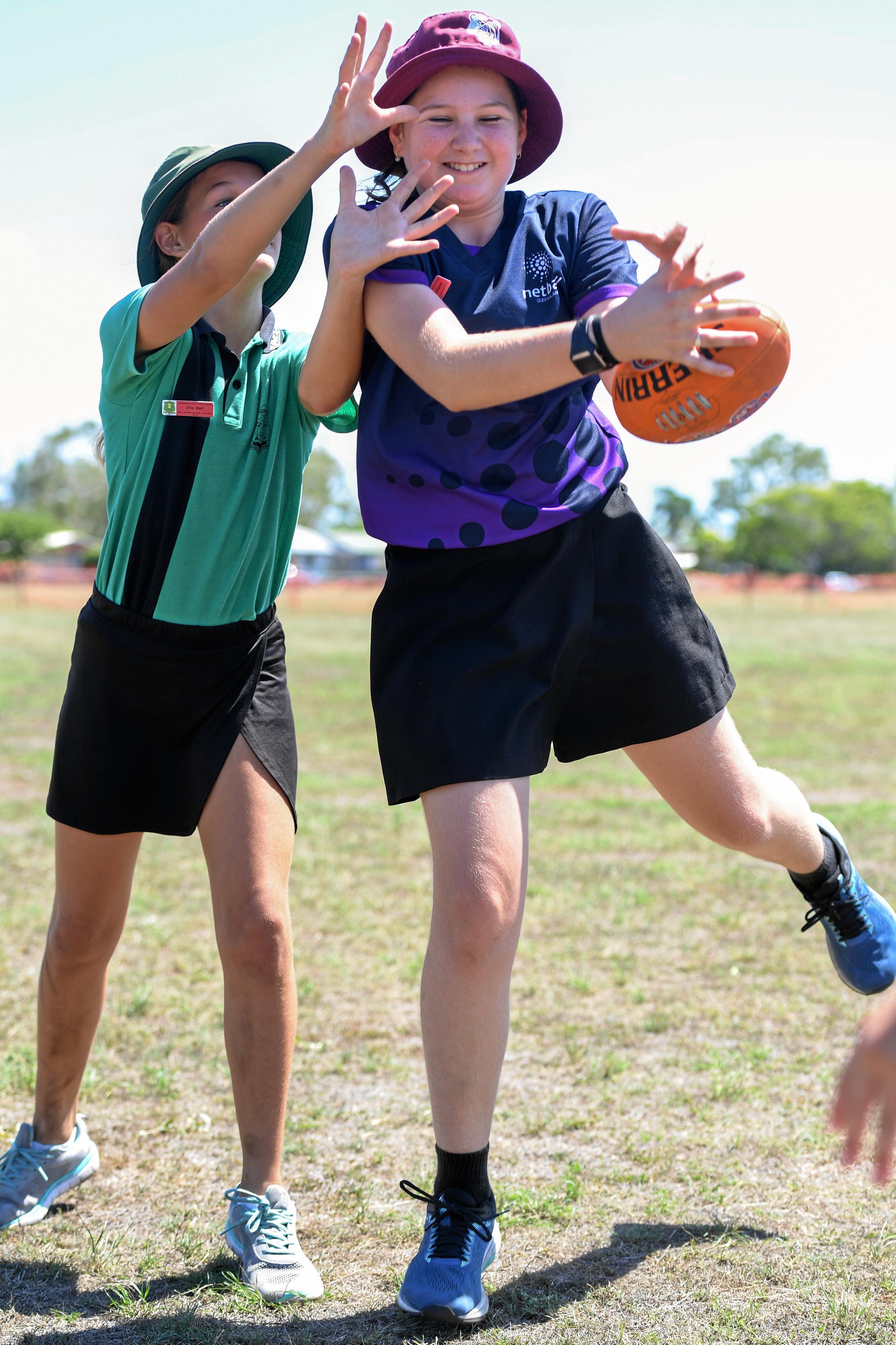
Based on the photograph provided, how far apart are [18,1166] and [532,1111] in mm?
1418

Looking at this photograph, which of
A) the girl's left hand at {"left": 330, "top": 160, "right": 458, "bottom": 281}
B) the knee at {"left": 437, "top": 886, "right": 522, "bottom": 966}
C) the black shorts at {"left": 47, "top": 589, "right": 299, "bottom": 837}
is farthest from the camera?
the black shorts at {"left": 47, "top": 589, "right": 299, "bottom": 837}

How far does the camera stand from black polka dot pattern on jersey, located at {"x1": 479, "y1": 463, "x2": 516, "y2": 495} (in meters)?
2.59

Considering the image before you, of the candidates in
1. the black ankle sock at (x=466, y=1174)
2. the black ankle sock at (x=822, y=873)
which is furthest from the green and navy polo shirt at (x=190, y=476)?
the black ankle sock at (x=822, y=873)

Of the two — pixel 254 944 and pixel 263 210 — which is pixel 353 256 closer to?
pixel 263 210

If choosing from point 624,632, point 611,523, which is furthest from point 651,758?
point 611,523

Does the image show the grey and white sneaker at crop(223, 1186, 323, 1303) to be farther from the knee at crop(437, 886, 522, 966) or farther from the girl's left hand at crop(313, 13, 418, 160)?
the girl's left hand at crop(313, 13, 418, 160)

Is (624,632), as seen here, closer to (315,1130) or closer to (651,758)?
(651,758)

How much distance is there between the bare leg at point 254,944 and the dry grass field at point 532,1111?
0.33m

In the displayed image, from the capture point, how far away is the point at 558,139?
9.14 ft

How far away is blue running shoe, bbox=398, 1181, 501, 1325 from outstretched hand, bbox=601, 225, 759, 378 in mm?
1717

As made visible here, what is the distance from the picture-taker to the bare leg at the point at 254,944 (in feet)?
9.12

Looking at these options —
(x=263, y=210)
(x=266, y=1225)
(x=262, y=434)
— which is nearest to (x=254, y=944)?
(x=266, y=1225)

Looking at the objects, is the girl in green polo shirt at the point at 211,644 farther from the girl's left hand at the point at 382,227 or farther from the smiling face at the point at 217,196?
the girl's left hand at the point at 382,227

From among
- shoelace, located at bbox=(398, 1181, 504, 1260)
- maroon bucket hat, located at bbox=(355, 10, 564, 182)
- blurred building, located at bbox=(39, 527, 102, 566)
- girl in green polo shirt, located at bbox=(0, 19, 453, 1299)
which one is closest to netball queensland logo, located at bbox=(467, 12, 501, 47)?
maroon bucket hat, located at bbox=(355, 10, 564, 182)
